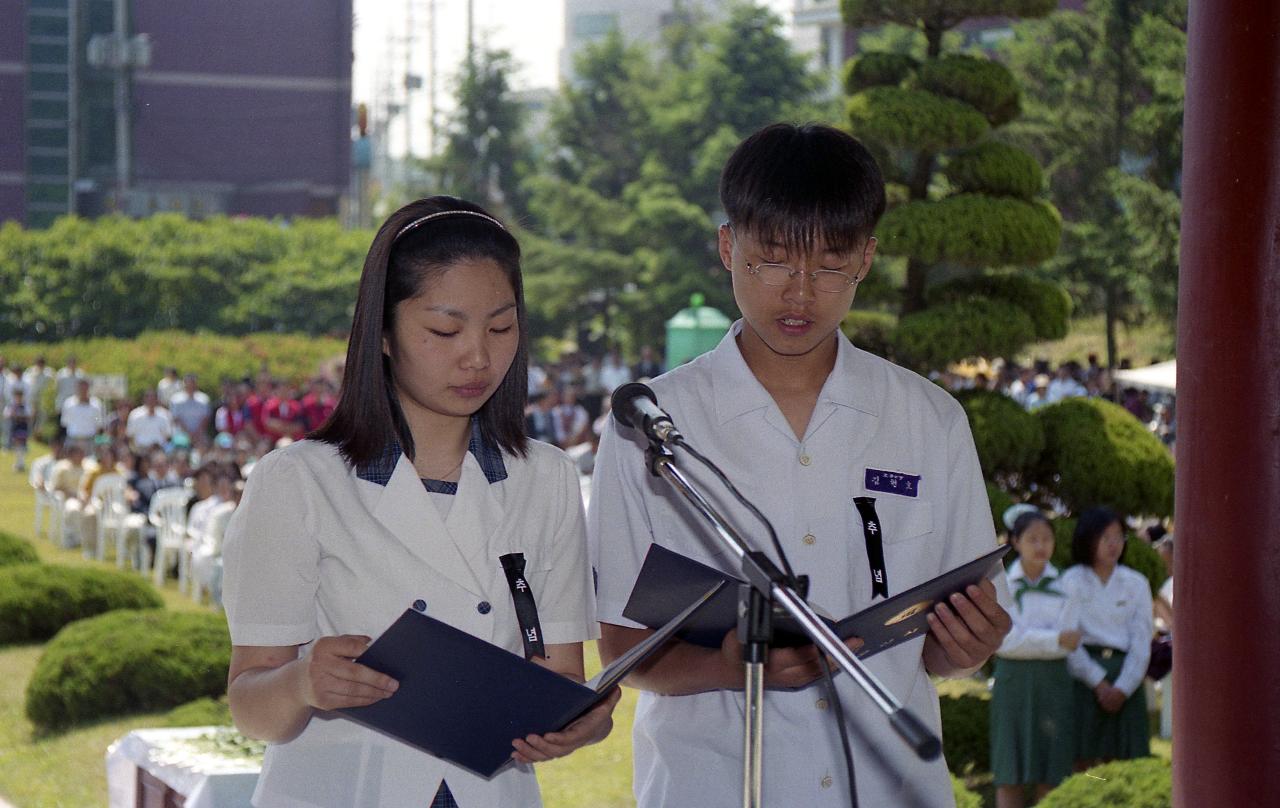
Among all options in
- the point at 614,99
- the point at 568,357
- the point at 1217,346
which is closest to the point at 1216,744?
the point at 1217,346

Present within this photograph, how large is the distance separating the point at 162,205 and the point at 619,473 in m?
28.1

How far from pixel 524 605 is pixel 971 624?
0.59 metres

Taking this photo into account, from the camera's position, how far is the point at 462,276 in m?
2.15

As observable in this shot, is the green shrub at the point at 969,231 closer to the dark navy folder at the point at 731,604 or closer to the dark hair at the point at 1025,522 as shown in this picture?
the dark hair at the point at 1025,522

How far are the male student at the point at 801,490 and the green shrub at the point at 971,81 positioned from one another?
20.9ft

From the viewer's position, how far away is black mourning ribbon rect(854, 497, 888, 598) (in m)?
2.27

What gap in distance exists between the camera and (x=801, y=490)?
2318mm

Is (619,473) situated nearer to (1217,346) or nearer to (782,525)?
(782,525)

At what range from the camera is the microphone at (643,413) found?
1934 mm

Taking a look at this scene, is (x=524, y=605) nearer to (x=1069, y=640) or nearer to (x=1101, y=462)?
(x=1069, y=640)

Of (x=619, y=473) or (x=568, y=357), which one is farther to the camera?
(x=568, y=357)

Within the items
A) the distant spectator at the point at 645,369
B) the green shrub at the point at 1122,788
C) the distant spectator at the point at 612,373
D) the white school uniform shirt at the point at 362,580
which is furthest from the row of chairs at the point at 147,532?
the distant spectator at the point at 645,369

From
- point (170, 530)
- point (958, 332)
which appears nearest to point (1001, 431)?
point (958, 332)

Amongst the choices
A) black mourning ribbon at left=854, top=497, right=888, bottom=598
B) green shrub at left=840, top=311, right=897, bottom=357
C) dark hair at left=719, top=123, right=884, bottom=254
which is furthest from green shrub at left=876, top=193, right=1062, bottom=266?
black mourning ribbon at left=854, top=497, right=888, bottom=598
